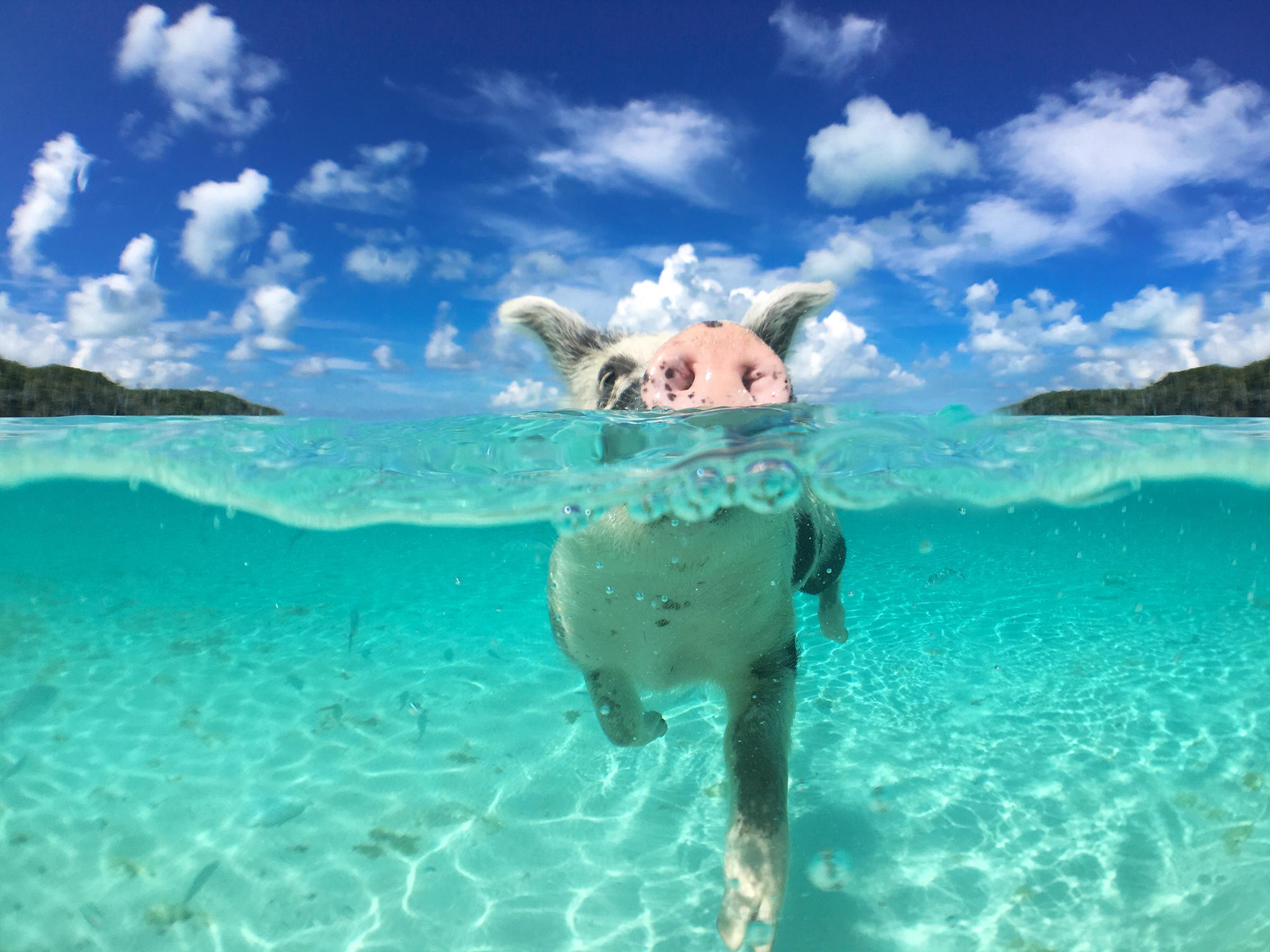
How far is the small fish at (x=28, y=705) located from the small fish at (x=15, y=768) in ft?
2.69

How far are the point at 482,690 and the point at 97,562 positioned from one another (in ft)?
97.5

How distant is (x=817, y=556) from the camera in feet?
17.5

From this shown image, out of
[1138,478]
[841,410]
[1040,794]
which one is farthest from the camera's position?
[1138,478]

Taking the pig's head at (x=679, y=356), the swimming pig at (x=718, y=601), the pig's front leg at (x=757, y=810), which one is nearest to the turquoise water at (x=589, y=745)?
the swimming pig at (x=718, y=601)

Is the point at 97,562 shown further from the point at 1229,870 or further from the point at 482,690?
the point at 1229,870

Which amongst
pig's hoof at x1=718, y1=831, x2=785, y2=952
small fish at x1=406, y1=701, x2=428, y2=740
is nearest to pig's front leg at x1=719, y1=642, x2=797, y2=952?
pig's hoof at x1=718, y1=831, x2=785, y2=952

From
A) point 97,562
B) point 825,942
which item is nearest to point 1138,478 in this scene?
point 825,942

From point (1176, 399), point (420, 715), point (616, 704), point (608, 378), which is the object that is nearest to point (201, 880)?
point (420, 715)

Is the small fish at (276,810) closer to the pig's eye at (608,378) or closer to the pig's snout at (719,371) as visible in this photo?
the pig's eye at (608,378)

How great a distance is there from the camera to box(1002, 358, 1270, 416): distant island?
9.61 m

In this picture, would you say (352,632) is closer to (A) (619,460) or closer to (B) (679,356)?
(A) (619,460)

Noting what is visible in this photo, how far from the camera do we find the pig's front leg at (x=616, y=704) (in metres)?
4.21

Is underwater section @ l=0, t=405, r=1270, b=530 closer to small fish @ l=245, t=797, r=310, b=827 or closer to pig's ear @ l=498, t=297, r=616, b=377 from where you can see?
pig's ear @ l=498, t=297, r=616, b=377

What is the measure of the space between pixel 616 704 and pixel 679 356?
2.22 m
